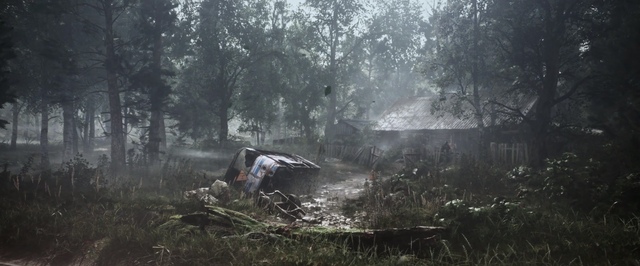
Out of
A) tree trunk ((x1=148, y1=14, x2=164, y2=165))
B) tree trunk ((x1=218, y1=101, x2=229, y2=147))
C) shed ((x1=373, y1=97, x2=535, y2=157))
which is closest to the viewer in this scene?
tree trunk ((x1=148, y1=14, x2=164, y2=165))

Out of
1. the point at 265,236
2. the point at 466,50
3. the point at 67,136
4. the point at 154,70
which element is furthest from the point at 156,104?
the point at 466,50

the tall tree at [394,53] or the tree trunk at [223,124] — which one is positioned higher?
the tall tree at [394,53]

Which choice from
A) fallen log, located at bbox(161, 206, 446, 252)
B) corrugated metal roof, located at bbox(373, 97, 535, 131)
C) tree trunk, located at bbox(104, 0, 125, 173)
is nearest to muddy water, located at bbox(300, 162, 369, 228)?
fallen log, located at bbox(161, 206, 446, 252)

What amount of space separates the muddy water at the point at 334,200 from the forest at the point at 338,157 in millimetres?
82

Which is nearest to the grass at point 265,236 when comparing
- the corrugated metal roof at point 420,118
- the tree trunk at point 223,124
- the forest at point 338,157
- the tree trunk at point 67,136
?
the forest at point 338,157

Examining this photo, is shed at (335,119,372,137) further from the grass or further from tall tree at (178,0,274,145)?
the grass

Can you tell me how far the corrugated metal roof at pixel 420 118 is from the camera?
25.3 m

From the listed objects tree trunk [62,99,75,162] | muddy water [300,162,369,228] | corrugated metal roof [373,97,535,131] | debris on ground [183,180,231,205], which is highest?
corrugated metal roof [373,97,535,131]

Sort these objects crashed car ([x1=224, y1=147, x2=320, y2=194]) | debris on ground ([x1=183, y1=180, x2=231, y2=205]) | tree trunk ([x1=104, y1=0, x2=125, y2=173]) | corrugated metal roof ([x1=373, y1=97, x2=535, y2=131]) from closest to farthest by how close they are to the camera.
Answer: debris on ground ([x1=183, y1=180, x2=231, y2=205]), crashed car ([x1=224, y1=147, x2=320, y2=194]), tree trunk ([x1=104, y1=0, x2=125, y2=173]), corrugated metal roof ([x1=373, y1=97, x2=535, y2=131])

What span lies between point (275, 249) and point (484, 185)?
847 cm

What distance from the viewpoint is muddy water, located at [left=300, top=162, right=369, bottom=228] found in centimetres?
821

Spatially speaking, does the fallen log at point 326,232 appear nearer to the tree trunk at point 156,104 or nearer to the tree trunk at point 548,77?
the tree trunk at point 156,104

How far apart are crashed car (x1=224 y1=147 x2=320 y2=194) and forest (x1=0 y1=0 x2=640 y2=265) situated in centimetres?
51

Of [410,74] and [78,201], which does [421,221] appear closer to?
[78,201]
